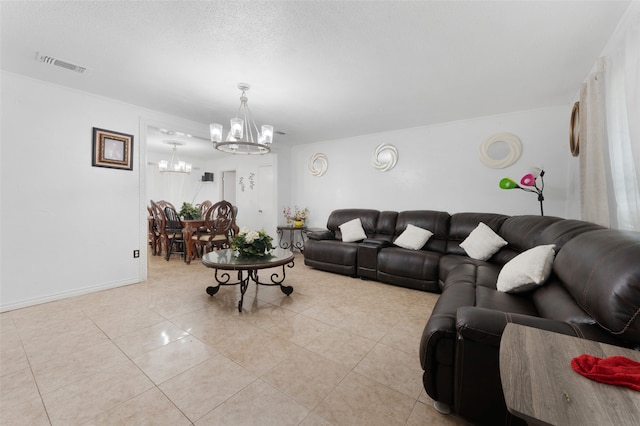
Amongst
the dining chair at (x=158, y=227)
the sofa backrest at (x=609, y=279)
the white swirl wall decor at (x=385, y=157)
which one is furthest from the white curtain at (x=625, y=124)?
the dining chair at (x=158, y=227)

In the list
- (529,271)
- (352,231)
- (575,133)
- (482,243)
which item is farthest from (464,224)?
(529,271)

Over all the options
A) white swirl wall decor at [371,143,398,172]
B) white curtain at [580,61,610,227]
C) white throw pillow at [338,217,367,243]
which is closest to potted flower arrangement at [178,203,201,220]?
white throw pillow at [338,217,367,243]

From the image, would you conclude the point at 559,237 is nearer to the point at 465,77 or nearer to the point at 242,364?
the point at 465,77

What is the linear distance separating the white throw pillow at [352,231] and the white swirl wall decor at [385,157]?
1.10 metres

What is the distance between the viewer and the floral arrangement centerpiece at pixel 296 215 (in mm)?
5621

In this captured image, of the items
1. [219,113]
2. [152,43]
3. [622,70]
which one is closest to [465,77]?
[622,70]

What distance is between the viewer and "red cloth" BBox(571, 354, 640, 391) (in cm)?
65

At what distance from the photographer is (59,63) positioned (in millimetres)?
2482

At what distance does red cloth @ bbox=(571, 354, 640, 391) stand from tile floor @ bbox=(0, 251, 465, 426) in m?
0.95

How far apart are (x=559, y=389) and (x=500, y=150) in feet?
13.1

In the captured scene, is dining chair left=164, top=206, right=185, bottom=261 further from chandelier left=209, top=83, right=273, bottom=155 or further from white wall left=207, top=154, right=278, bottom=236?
chandelier left=209, top=83, right=273, bottom=155

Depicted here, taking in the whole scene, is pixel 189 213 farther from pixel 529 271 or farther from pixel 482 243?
pixel 529 271

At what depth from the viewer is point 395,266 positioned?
3555mm

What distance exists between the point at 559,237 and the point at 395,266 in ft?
6.14
